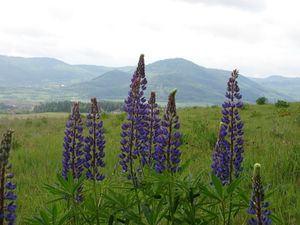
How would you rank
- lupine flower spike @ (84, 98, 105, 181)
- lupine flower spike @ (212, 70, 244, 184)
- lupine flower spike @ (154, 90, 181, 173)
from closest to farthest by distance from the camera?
lupine flower spike @ (154, 90, 181, 173)
lupine flower spike @ (212, 70, 244, 184)
lupine flower spike @ (84, 98, 105, 181)

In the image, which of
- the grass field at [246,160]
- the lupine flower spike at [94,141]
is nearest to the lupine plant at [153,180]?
the lupine flower spike at [94,141]

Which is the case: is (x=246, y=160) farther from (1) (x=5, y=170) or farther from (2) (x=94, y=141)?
(1) (x=5, y=170)

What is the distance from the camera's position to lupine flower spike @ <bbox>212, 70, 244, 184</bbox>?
309cm

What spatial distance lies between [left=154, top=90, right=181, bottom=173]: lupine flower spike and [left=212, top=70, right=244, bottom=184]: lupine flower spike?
0.47 metres

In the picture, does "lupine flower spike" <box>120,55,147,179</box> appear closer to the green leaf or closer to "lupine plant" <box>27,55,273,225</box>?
"lupine plant" <box>27,55,273,225</box>

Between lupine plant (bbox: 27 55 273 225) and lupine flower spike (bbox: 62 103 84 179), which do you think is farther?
lupine flower spike (bbox: 62 103 84 179)

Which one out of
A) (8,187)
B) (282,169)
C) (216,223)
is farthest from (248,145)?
(8,187)

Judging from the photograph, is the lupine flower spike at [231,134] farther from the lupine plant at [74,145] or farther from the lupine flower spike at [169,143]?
the lupine plant at [74,145]

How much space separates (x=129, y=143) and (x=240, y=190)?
1.09 metres

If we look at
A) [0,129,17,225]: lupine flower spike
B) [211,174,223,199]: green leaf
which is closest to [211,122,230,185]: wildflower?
[211,174,223,199]: green leaf

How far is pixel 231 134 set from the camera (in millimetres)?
3094

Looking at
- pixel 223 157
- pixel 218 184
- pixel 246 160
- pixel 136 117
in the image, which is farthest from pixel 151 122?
→ pixel 246 160

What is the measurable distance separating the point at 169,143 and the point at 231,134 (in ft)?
1.91

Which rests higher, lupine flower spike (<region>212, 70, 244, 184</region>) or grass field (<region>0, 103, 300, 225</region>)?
lupine flower spike (<region>212, 70, 244, 184</region>)
